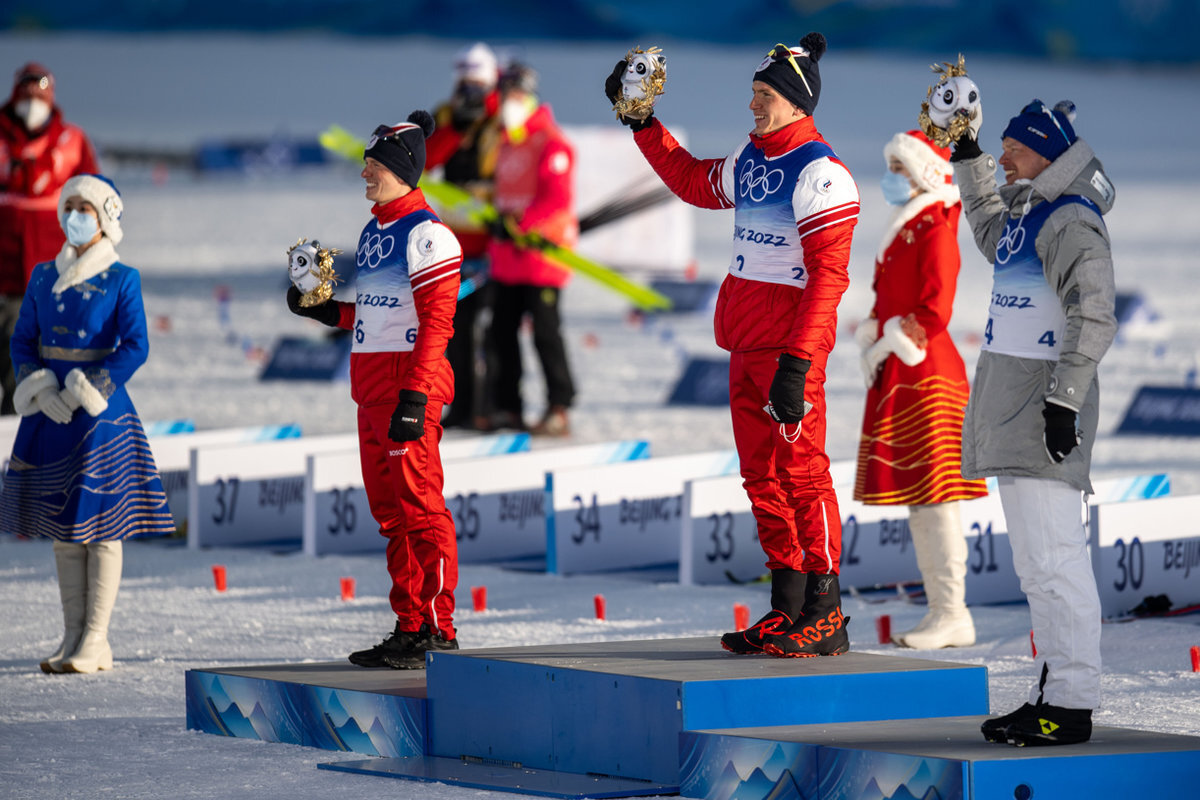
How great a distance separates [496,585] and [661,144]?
8.68 ft

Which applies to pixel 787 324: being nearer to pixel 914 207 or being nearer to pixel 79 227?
pixel 914 207

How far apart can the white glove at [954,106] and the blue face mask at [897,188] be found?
1.63 meters

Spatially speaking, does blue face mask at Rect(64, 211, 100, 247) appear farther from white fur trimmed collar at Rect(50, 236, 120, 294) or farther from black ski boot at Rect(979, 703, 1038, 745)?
black ski boot at Rect(979, 703, 1038, 745)

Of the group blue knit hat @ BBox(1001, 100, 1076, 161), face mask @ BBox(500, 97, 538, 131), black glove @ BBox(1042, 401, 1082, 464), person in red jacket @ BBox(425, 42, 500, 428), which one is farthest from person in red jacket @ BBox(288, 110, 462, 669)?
face mask @ BBox(500, 97, 538, 131)

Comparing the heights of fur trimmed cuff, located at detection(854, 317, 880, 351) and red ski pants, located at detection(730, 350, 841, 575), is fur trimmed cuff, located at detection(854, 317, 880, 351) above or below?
above

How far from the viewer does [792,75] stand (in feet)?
16.6

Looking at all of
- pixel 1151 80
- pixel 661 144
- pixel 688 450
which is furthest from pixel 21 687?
pixel 1151 80

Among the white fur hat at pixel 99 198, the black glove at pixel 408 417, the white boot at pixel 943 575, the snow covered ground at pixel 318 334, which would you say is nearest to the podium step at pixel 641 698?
the snow covered ground at pixel 318 334

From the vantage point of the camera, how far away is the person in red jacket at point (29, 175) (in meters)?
10.0

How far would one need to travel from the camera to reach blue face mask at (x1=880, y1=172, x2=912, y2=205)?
6.42 metres

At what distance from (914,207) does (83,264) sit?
2.61 meters

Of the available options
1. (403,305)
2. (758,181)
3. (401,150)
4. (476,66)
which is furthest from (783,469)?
(476,66)

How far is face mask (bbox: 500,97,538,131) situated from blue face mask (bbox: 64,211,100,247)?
181 inches

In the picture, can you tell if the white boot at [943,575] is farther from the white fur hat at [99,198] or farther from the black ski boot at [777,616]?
the white fur hat at [99,198]
